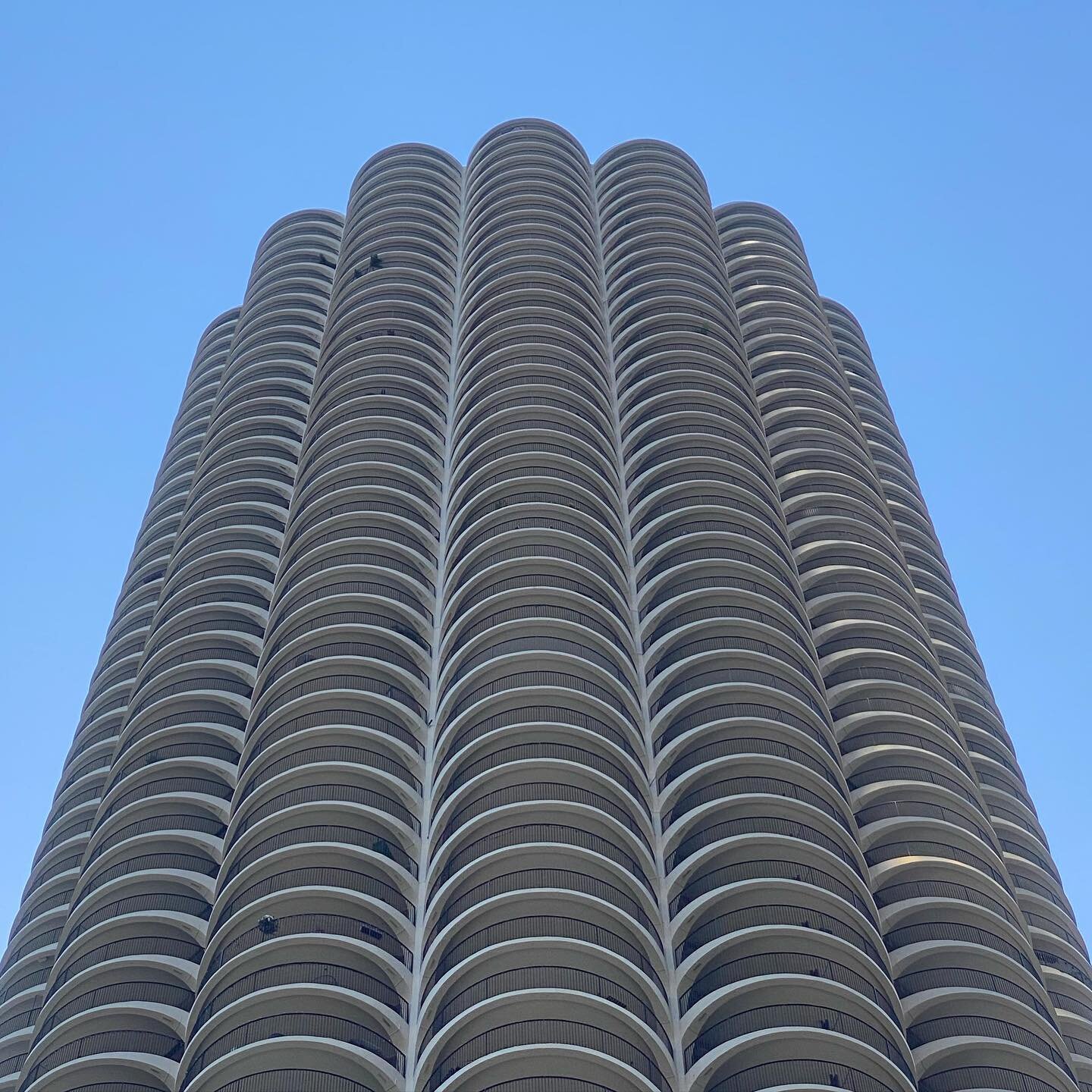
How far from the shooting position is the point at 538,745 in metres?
54.5

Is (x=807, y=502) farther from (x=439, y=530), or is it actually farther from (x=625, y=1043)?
(x=625, y=1043)

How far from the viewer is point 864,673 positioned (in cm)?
6494

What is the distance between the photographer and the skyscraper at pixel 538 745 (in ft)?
157

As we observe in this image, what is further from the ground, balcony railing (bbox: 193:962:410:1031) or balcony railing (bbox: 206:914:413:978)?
balcony railing (bbox: 206:914:413:978)

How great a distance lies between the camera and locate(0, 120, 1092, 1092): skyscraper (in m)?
47.9

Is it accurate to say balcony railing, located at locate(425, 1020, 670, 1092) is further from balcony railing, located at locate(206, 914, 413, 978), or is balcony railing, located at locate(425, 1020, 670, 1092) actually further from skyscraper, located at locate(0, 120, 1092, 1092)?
balcony railing, located at locate(206, 914, 413, 978)

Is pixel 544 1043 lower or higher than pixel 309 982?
lower

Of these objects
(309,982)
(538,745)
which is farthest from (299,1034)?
(538,745)

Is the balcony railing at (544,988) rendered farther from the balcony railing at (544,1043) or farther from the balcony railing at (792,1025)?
the balcony railing at (792,1025)

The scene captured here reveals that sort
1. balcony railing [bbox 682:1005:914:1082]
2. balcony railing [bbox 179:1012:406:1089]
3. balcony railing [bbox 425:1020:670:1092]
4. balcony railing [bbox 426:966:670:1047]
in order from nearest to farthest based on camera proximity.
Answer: balcony railing [bbox 425:1020:670:1092] → balcony railing [bbox 426:966:670:1047] → balcony railing [bbox 682:1005:914:1082] → balcony railing [bbox 179:1012:406:1089]

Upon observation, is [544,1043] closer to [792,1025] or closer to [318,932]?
[792,1025]

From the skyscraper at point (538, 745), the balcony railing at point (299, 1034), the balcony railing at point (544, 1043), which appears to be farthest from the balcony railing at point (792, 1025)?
the balcony railing at point (299, 1034)

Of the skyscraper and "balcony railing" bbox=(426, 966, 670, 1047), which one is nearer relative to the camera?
"balcony railing" bbox=(426, 966, 670, 1047)

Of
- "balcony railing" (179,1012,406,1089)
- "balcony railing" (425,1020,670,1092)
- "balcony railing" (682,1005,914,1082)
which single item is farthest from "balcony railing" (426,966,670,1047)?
"balcony railing" (179,1012,406,1089)
